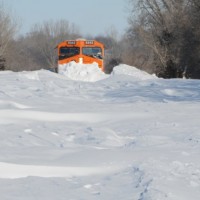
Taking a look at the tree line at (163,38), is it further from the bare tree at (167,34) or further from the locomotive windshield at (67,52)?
the locomotive windshield at (67,52)

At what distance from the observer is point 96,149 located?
7070mm

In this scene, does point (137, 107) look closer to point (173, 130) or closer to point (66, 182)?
point (173, 130)

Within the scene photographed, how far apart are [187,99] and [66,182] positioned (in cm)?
955

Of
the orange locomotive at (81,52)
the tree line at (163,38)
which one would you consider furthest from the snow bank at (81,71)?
the tree line at (163,38)

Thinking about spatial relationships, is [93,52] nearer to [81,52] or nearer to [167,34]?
[81,52]

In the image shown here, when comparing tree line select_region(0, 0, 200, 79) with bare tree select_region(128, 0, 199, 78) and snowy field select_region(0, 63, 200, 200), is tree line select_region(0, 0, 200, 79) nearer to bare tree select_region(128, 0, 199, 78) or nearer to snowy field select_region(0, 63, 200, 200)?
bare tree select_region(128, 0, 199, 78)

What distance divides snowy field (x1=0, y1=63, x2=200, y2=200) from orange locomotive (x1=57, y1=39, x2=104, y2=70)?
14430 mm

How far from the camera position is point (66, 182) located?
537 cm

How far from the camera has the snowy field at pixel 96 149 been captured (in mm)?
5055

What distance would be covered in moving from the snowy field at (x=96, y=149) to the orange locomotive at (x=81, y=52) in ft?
47.3

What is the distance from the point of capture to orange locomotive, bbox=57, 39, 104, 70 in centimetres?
2852

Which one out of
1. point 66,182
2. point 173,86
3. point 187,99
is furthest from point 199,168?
point 173,86

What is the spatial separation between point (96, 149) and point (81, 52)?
21.7 m

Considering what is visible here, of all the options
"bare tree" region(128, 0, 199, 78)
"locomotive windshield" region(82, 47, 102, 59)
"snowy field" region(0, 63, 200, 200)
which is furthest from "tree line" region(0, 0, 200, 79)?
"snowy field" region(0, 63, 200, 200)
